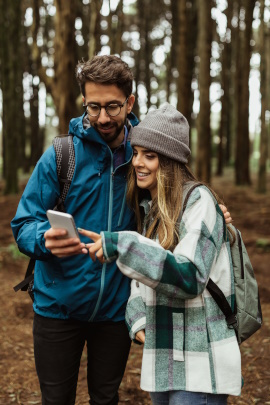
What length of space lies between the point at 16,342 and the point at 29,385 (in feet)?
3.14

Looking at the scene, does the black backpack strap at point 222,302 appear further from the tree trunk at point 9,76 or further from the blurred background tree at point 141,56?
the tree trunk at point 9,76

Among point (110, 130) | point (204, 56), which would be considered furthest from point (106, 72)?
point (204, 56)

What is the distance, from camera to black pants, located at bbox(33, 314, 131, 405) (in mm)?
2670

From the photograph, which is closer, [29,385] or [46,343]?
[46,343]

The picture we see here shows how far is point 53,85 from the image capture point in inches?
287

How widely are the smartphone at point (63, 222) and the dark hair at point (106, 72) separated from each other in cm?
81

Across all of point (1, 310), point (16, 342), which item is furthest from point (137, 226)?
point (1, 310)

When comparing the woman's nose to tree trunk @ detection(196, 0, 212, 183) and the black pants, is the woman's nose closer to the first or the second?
the black pants

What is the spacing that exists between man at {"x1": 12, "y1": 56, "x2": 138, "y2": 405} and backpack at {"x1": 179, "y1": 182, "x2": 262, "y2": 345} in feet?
1.71

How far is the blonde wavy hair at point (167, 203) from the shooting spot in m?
2.22

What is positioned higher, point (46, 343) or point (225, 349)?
point (225, 349)

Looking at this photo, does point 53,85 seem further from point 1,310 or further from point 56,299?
point 56,299

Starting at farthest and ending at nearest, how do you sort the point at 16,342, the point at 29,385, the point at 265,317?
the point at 265,317 < the point at 16,342 < the point at 29,385

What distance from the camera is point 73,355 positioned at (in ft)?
8.96
